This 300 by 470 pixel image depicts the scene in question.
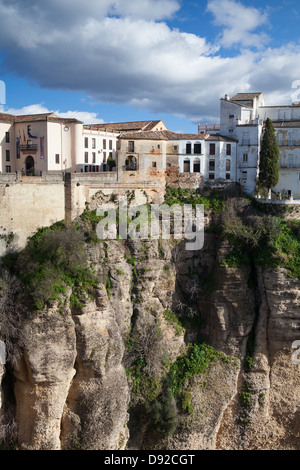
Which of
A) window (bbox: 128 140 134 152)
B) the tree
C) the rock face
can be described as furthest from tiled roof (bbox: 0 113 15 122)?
the tree

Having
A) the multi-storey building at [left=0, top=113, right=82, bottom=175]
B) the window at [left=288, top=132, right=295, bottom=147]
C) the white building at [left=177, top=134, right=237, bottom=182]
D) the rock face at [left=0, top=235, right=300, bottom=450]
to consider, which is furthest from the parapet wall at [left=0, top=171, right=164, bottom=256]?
the window at [left=288, top=132, right=295, bottom=147]

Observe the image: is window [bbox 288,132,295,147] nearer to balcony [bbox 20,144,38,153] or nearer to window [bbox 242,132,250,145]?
window [bbox 242,132,250,145]

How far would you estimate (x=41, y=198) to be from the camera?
23.8 metres

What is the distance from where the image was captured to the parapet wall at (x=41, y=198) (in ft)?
74.1

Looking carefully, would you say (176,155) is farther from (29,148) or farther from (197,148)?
(29,148)

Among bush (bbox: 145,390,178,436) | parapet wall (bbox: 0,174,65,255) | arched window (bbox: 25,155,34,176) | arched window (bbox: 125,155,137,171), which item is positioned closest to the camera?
bush (bbox: 145,390,178,436)

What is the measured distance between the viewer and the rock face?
20562 millimetres

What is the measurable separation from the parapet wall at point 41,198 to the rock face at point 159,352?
3.02 metres

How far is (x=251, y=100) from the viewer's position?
3092 centimetres

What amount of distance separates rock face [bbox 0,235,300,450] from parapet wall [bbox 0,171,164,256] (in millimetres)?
3025

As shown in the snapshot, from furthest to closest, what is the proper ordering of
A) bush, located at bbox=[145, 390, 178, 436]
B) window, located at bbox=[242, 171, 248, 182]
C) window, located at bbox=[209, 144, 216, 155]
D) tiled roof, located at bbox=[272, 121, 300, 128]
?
tiled roof, located at bbox=[272, 121, 300, 128], window, located at bbox=[242, 171, 248, 182], window, located at bbox=[209, 144, 216, 155], bush, located at bbox=[145, 390, 178, 436]

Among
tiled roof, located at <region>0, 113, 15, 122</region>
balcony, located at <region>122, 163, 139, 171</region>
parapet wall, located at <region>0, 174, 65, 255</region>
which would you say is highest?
tiled roof, located at <region>0, 113, 15, 122</region>

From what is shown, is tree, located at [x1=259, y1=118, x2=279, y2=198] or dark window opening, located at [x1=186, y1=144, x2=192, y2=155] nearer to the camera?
tree, located at [x1=259, y1=118, x2=279, y2=198]

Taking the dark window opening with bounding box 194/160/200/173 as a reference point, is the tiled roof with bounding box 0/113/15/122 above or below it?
above
